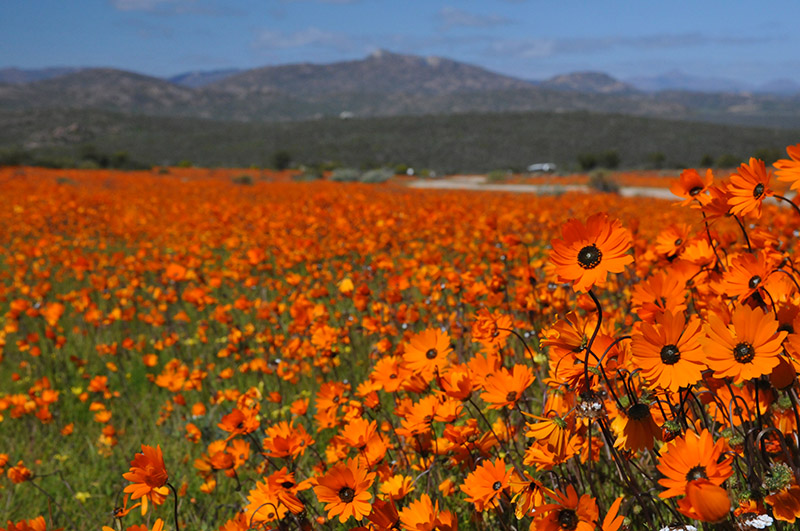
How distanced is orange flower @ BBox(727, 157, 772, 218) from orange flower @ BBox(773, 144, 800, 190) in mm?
27

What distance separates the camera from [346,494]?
1271 mm

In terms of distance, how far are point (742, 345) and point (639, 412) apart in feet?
0.72

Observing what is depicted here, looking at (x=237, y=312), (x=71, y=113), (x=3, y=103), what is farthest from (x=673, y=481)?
(x=3, y=103)

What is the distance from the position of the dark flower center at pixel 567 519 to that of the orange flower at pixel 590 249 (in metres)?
0.42

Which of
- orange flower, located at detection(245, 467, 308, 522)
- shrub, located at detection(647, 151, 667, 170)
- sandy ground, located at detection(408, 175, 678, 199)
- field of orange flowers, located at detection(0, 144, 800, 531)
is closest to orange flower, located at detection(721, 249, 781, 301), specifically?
field of orange flowers, located at detection(0, 144, 800, 531)

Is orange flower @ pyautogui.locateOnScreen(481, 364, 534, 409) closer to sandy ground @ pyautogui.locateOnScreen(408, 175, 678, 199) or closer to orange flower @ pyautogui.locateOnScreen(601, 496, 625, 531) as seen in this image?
orange flower @ pyautogui.locateOnScreen(601, 496, 625, 531)

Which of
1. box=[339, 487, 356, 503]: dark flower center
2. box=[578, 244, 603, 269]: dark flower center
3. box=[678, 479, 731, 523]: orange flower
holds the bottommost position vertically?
box=[339, 487, 356, 503]: dark flower center

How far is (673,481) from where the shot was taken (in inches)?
36.0

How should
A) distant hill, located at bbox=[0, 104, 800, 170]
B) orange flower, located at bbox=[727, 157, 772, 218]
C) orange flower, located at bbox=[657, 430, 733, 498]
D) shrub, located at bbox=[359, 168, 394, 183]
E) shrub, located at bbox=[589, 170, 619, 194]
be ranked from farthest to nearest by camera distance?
distant hill, located at bbox=[0, 104, 800, 170]
shrub, located at bbox=[359, 168, 394, 183]
shrub, located at bbox=[589, 170, 619, 194]
orange flower, located at bbox=[727, 157, 772, 218]
orange flower, located at bbox=[657, 430, 733, 498]

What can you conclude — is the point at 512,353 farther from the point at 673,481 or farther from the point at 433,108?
the point at 433,108

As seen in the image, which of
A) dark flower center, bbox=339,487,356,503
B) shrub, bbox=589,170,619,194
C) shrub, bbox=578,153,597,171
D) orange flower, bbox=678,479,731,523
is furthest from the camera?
shrub, bbox=578,153,597,171

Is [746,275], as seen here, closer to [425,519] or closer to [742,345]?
[742,345]

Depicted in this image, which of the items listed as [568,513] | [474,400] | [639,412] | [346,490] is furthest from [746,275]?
[474,400]

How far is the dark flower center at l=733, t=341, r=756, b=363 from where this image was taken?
95 centimetres
